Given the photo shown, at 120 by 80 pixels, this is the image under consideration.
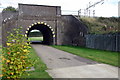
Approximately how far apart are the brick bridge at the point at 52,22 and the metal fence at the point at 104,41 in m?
3.18

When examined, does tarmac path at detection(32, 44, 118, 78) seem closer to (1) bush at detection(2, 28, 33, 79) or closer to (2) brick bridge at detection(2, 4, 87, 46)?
(1) bush at detection(2, 28, 33, 79)

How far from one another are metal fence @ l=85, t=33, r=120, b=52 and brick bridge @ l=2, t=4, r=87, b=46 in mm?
3181

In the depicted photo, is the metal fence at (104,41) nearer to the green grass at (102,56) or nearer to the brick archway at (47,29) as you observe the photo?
the green grass at (102,56)

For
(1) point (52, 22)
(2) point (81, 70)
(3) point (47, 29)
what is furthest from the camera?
(3) point (47, 29)

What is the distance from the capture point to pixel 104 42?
62.0ft

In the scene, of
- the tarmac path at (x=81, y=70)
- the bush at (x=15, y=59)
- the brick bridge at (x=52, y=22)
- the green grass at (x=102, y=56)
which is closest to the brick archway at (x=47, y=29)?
the brick bridge at (x=52, y=22)

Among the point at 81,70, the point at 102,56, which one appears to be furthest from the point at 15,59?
the point at 102,56

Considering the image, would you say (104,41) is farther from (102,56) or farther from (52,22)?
(52,22)

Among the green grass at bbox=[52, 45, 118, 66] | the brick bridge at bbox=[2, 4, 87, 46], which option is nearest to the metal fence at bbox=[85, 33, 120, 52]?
the green grass at bbox=[52, 45, 118, 66]

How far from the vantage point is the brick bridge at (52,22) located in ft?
86.7

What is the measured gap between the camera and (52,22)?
28406 millimetres

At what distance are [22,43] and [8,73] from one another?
3.88ft

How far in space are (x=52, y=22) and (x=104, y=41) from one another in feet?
42.8

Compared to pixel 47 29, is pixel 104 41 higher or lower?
lower
